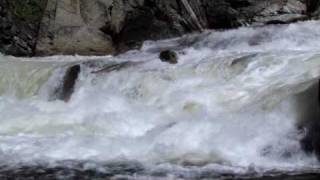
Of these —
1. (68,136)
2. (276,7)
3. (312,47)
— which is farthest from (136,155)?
(276,7)

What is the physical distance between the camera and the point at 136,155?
7781mm

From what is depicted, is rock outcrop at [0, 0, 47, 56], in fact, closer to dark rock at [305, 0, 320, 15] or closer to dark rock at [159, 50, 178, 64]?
dark rock at [159, 50, 178, 64]

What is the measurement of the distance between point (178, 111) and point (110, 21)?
258 inches

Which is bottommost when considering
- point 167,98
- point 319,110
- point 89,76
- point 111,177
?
point 111,177

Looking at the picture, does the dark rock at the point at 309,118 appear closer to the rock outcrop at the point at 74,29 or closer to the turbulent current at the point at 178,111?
the turbulent current at the point at 178,111

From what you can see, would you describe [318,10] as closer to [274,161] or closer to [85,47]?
[85,47]

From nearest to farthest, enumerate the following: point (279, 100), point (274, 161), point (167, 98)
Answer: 1. point (274, 161)
2. point (279, 100)
3. point (167, 98)

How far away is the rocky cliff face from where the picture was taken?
48.1 feet

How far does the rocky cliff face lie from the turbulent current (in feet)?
3.28

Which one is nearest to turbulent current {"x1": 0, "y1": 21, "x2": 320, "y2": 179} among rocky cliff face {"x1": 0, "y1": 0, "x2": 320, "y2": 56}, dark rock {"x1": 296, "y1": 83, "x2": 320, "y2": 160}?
dark rock {"x1": 296, "y1": 83, "x2": 320, "y2": 160}

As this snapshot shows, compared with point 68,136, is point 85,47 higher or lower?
higher

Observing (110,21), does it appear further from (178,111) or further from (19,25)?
(178,111)

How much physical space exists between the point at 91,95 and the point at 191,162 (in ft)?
13.7

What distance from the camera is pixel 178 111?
9.52 metres
